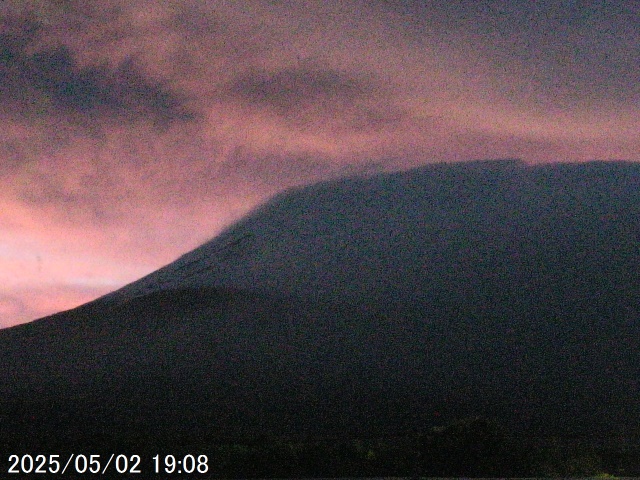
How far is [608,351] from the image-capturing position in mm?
53906

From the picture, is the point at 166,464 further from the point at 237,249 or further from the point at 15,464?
the point at 237,249

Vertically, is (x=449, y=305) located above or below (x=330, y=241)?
below

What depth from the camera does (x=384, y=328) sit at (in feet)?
208

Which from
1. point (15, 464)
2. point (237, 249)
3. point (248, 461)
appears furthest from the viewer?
point (237, 249)

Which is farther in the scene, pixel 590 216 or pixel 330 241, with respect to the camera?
pixel 330 241

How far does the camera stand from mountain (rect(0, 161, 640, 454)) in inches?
1443

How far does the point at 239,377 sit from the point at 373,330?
16.7 m

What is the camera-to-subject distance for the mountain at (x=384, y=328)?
36.7m

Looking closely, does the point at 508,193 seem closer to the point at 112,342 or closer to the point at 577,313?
the point at 577,313

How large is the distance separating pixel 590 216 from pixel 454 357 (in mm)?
30886

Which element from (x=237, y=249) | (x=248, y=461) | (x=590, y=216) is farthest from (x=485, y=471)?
(x=237, y=249)

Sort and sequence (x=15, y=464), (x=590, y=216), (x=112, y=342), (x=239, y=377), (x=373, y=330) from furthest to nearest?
(x=590, y=216), (x=373, y=330), (x=112, y=342), (x=239, y=377), (x=15, y=464)

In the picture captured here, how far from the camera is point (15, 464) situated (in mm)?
10047

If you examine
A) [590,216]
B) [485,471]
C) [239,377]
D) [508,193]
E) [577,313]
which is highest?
[508,193]
